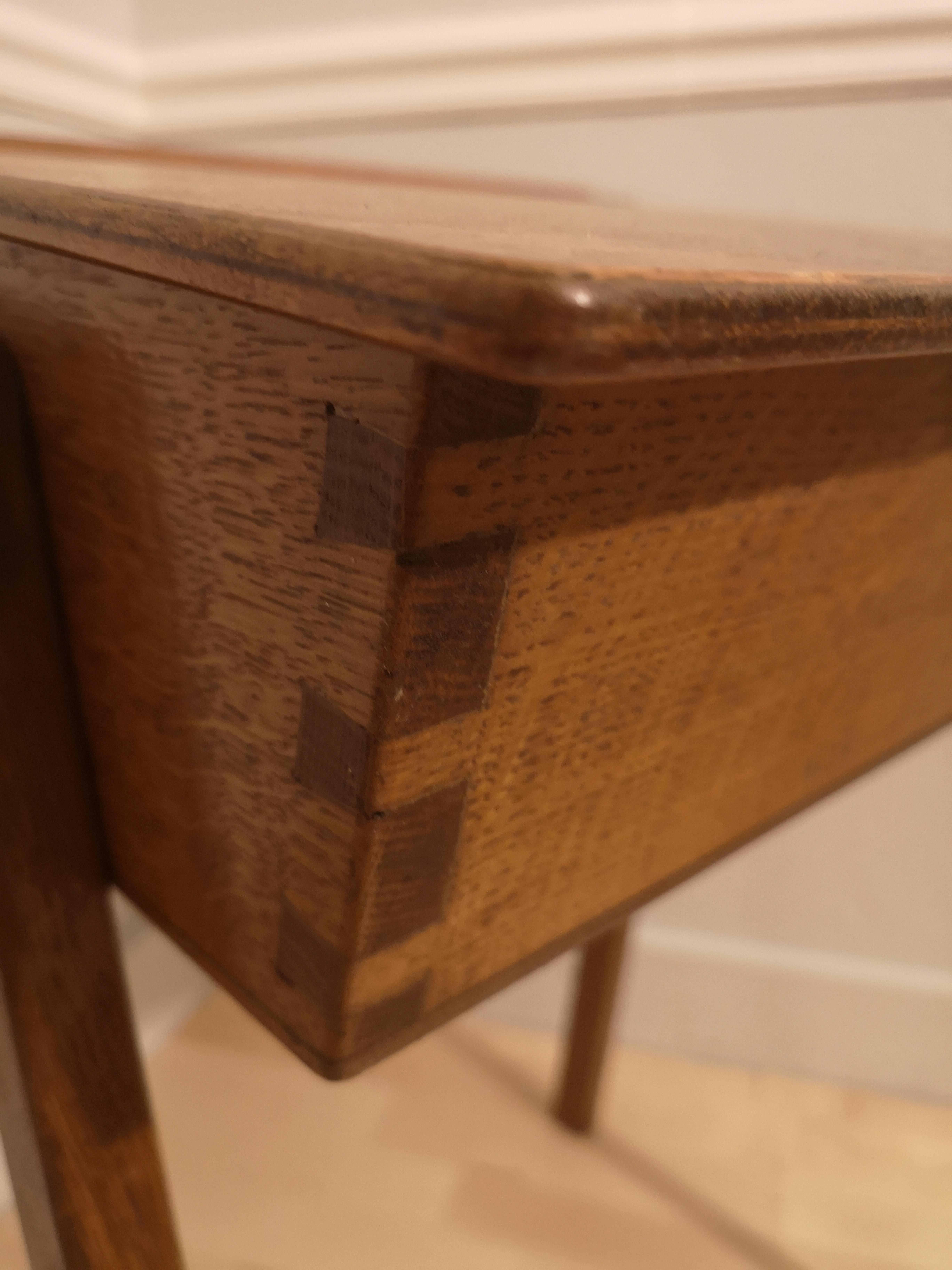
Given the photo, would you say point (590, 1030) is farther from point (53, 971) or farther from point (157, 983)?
point (53, 971)

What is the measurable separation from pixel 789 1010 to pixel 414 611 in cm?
106

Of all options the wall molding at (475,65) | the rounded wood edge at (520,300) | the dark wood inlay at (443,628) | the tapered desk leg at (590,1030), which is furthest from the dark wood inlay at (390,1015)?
the wall molding at (475,65)

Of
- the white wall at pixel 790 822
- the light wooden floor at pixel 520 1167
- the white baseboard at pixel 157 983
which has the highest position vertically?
the white wall at pixel 790 822

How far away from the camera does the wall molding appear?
30.2 inches

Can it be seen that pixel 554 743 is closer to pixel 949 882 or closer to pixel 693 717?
pixel 693 717

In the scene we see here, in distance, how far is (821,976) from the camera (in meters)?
1.09

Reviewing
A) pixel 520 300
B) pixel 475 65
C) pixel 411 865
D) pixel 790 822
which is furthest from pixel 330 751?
pixel 475 65

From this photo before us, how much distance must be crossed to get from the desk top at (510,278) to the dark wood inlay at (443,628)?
0.22 feet

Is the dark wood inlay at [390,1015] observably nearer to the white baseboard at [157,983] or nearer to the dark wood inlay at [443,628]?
the dark wood inlay at [443,628]

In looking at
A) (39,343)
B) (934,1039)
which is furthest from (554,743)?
(934,1039)

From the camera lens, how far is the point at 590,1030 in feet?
3.21

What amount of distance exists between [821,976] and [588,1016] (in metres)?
0.31

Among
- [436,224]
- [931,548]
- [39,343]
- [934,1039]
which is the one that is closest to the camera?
[436,224]

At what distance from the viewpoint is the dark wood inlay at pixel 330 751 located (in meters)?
0.25
